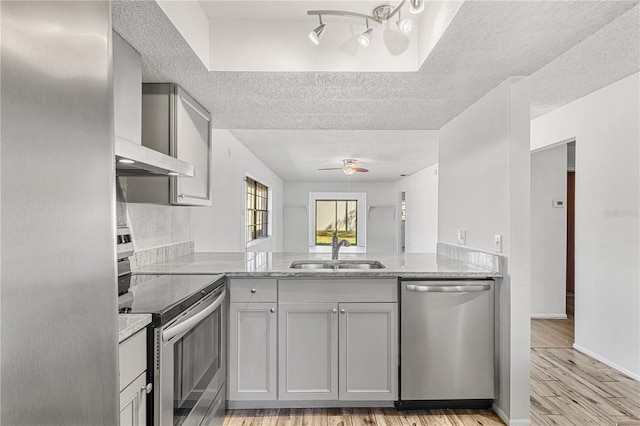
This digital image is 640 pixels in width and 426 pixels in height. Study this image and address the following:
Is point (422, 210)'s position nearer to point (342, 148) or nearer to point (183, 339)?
point (342, 148)

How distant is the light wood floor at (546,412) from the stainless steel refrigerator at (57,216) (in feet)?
6.62

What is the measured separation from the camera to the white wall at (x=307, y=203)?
1007cm

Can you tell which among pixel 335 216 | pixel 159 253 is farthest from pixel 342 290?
pixel 335 216

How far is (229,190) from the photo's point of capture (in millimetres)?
4215

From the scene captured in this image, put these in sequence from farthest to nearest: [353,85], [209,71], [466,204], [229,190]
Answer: [229,190] → [466,204] → [353,85] → [209,71]

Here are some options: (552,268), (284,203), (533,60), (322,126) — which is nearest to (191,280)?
(322,126)

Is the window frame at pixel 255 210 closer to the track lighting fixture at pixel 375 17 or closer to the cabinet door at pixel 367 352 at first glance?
the cabinet door at pixel 367 352

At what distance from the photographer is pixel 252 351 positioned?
93.0 inches

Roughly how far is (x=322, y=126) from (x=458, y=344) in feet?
7.00

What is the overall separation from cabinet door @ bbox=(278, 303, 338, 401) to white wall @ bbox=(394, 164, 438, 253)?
4597 millimetres

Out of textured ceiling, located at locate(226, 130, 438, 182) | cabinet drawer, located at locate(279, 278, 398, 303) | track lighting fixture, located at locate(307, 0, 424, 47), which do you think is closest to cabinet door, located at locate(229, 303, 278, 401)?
cabinet drawer, located at locate(279, 278, 398, 303)

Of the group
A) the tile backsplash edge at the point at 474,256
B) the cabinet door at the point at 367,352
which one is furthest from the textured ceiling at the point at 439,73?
the cabinet door at the point at 367,352

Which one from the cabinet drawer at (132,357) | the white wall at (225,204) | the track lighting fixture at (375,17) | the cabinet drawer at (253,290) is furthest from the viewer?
the white wall at (225,204)

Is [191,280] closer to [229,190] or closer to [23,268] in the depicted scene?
[23,268]
